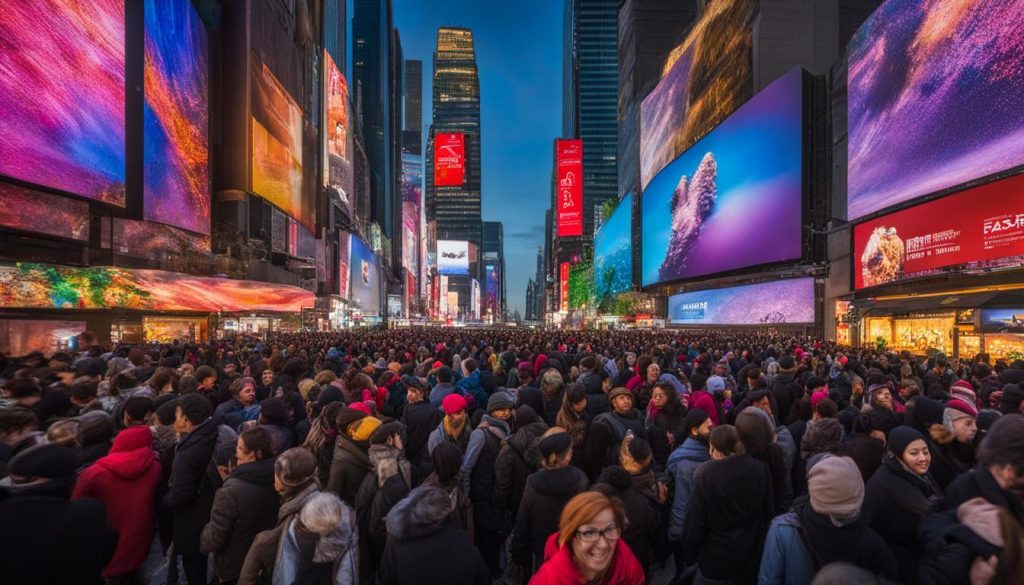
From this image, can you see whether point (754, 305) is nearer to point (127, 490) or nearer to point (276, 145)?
point (276, 145)

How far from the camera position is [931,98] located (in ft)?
80.3

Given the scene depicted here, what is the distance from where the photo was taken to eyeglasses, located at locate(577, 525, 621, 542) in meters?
2.30

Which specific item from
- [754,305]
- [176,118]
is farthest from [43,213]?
[754,305]

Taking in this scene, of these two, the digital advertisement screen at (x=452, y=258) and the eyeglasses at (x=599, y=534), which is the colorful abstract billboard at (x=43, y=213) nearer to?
the eyeglasses at (x=599, y=534)

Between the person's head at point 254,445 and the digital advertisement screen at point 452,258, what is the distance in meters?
166

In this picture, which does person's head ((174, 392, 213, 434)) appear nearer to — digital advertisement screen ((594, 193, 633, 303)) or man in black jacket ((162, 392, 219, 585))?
man in black jacket ((162, 392, 219, 585))

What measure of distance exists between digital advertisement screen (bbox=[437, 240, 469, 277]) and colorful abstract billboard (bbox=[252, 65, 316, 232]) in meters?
122

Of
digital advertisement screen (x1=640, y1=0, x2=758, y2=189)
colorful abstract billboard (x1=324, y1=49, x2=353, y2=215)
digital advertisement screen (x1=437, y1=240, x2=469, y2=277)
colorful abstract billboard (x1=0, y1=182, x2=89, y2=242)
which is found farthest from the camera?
digital advertisement screen (x1=437, y1=240, x2=469, y2=277)

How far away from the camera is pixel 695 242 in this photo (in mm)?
49969

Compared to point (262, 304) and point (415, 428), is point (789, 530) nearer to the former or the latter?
point (415, 428)

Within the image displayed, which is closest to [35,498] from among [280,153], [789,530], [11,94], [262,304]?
[789,530]

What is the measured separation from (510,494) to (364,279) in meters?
88.2

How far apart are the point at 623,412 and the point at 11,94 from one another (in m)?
20.8

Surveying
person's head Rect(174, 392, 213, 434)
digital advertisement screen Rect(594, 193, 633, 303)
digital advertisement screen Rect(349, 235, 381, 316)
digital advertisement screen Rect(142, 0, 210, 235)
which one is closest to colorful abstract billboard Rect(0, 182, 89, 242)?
digital advertisement screen Rect(142, 0, 210, 235)
